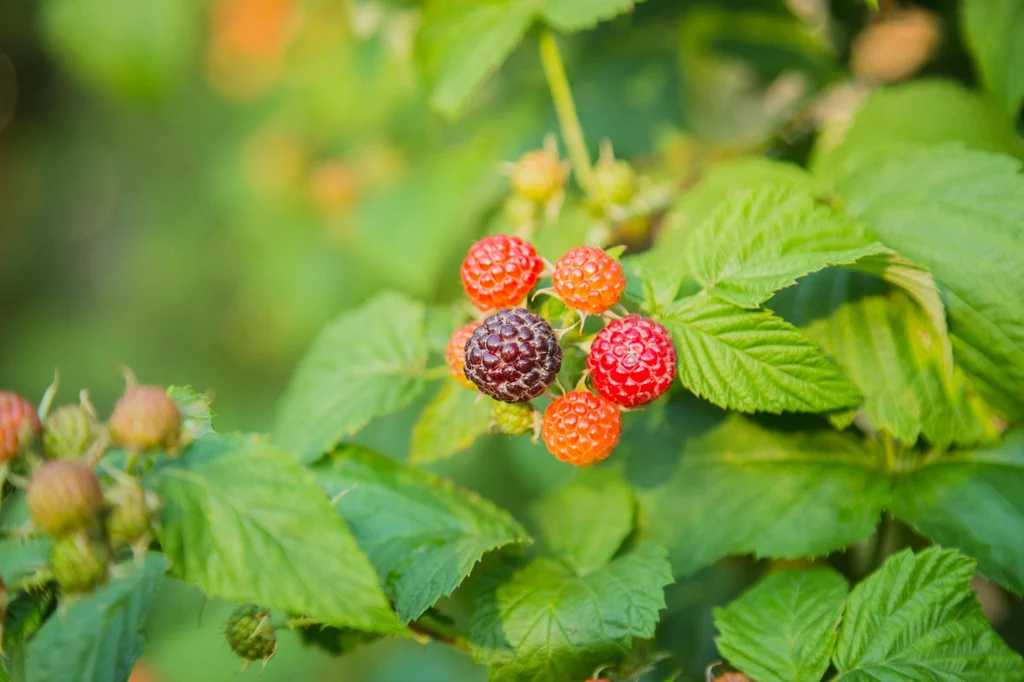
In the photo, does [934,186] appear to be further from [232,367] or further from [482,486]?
[232,367]

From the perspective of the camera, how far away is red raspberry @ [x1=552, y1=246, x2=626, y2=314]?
823 millimetres

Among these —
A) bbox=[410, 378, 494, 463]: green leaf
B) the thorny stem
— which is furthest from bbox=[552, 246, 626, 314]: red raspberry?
the thorny stem

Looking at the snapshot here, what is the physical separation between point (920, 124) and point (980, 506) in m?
0.60

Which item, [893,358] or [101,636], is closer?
[101,636]

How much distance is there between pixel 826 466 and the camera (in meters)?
1.05

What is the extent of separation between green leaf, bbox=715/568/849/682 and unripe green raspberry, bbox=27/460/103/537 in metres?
0.66

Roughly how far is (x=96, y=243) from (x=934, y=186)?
14.7ft

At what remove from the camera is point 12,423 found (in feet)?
2.35

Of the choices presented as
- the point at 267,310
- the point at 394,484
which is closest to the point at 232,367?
the point at 267,310

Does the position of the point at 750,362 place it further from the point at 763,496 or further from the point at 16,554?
the point at 16,554

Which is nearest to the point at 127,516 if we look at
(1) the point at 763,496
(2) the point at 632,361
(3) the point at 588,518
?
(2) the point at 632,361

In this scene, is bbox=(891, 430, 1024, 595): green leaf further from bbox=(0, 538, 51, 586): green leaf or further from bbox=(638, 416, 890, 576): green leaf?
bbox=(0, 538, 51, 586): green leaf

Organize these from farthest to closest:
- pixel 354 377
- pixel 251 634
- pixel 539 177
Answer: pixel 539 177 < pixel 354 377 < pixel 251 634

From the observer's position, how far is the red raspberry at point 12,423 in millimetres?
713
